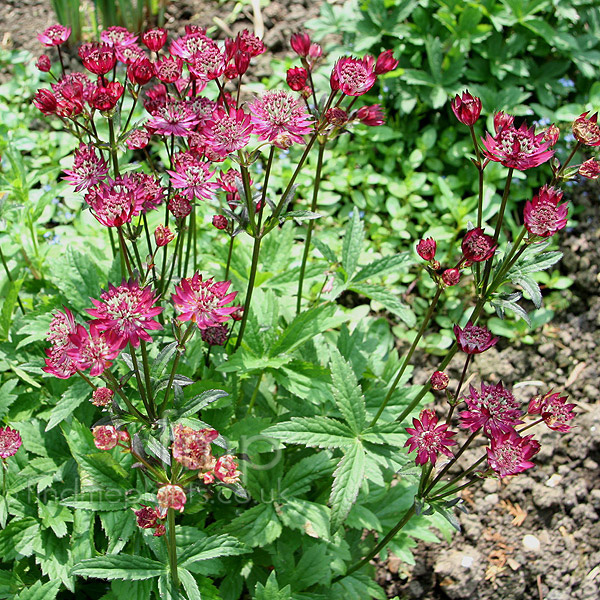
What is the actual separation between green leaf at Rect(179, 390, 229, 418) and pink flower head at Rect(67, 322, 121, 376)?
0.98ft

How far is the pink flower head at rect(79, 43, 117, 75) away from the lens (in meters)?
1.78

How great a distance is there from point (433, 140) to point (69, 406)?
9.13 ft

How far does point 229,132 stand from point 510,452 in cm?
112

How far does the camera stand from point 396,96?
404cm

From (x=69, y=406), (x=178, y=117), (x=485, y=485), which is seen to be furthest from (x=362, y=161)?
(x=69, y=406)

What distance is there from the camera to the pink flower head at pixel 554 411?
1632 millimetres

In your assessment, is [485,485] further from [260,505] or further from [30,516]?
[30,516]

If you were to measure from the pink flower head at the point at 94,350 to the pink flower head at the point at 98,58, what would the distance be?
757 millimetres

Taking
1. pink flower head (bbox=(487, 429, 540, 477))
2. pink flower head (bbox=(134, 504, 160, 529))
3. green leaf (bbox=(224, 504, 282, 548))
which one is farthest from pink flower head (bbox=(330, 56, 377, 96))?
green leaf (bbox=(224, 504, 282, 548))

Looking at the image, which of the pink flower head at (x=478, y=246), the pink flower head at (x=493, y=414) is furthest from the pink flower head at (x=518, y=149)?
the pink flower head at (x=493, y=414)

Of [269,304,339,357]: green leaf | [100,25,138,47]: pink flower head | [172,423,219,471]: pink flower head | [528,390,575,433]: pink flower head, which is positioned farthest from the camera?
[269,304,339,357]: green leaf

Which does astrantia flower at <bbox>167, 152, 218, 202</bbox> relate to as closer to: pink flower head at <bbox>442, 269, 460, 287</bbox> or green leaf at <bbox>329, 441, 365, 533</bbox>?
pink flower head at <bbox>442, 269, 460, 287</bbox>

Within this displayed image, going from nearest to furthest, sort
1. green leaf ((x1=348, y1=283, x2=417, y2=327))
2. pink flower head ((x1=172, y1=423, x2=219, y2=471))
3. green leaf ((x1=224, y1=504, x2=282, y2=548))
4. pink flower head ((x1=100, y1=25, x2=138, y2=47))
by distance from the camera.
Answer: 1. pink flower head ((x1=172, y1=423, x2=219, y2=471))
2. pink flower head ((x1=100, y1=25, x2=138, y2=47))
3. green leaf ((x1=224, y1=504, x2=282, y2=548))
4. green leaf ((x1=348, y1=283, x2=417, y2=327))

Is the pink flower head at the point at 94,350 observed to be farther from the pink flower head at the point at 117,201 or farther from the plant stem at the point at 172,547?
the plant stem at the point at 172,547
